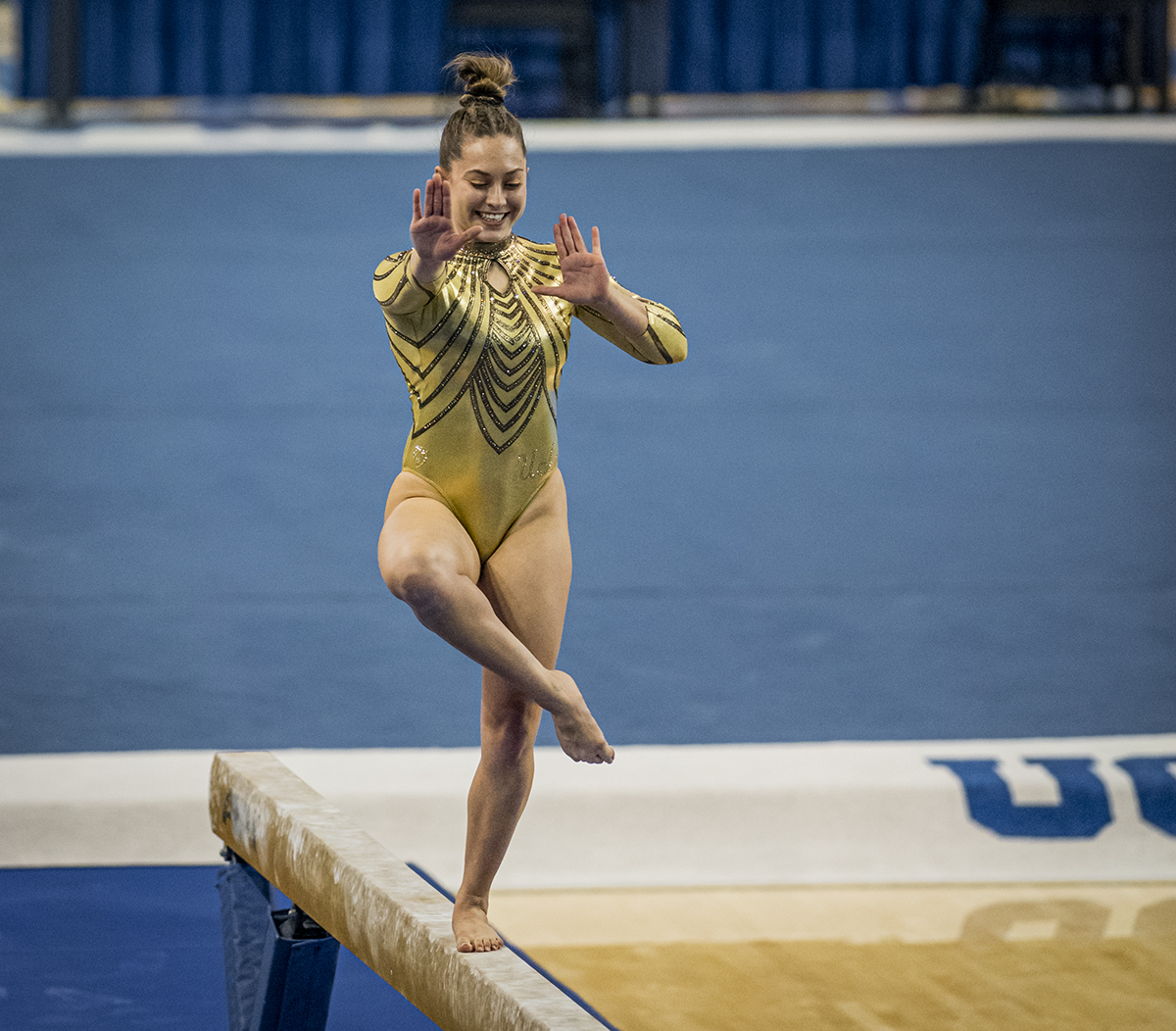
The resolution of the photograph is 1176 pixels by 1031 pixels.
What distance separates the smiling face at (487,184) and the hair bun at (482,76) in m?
0.08

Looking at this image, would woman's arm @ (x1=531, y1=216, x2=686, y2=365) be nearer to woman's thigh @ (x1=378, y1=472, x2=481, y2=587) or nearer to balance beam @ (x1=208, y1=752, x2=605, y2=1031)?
woman's thigh @ (x1=378, y1=472, x2=481, y2=587)

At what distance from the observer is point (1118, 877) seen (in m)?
3.87

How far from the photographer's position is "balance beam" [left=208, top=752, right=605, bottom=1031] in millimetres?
1987

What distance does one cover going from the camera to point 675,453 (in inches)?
254

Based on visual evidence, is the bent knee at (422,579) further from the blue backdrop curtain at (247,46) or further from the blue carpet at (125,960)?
the blue backdrop curtain at (247,46)

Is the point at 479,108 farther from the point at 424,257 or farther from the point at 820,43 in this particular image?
the point at 820,43

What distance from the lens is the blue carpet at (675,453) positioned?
15.2 feet

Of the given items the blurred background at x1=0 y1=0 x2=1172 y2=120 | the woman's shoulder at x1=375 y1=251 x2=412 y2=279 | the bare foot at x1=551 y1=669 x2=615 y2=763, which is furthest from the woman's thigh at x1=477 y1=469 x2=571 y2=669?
the blurred background at x1=0 y1=0 x2=1172 y2=120

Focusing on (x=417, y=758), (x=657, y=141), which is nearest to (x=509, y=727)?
(x=417, y=758)

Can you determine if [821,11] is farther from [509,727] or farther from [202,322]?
[509,727]

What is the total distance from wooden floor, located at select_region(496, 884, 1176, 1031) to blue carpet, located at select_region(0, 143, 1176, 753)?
673 mm

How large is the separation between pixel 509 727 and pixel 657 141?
6.83 metres

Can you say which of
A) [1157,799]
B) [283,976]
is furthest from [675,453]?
[283,976]

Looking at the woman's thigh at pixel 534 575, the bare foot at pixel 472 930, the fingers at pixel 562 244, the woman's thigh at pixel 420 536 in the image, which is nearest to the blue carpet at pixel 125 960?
the bare foot at pixel 472 930
